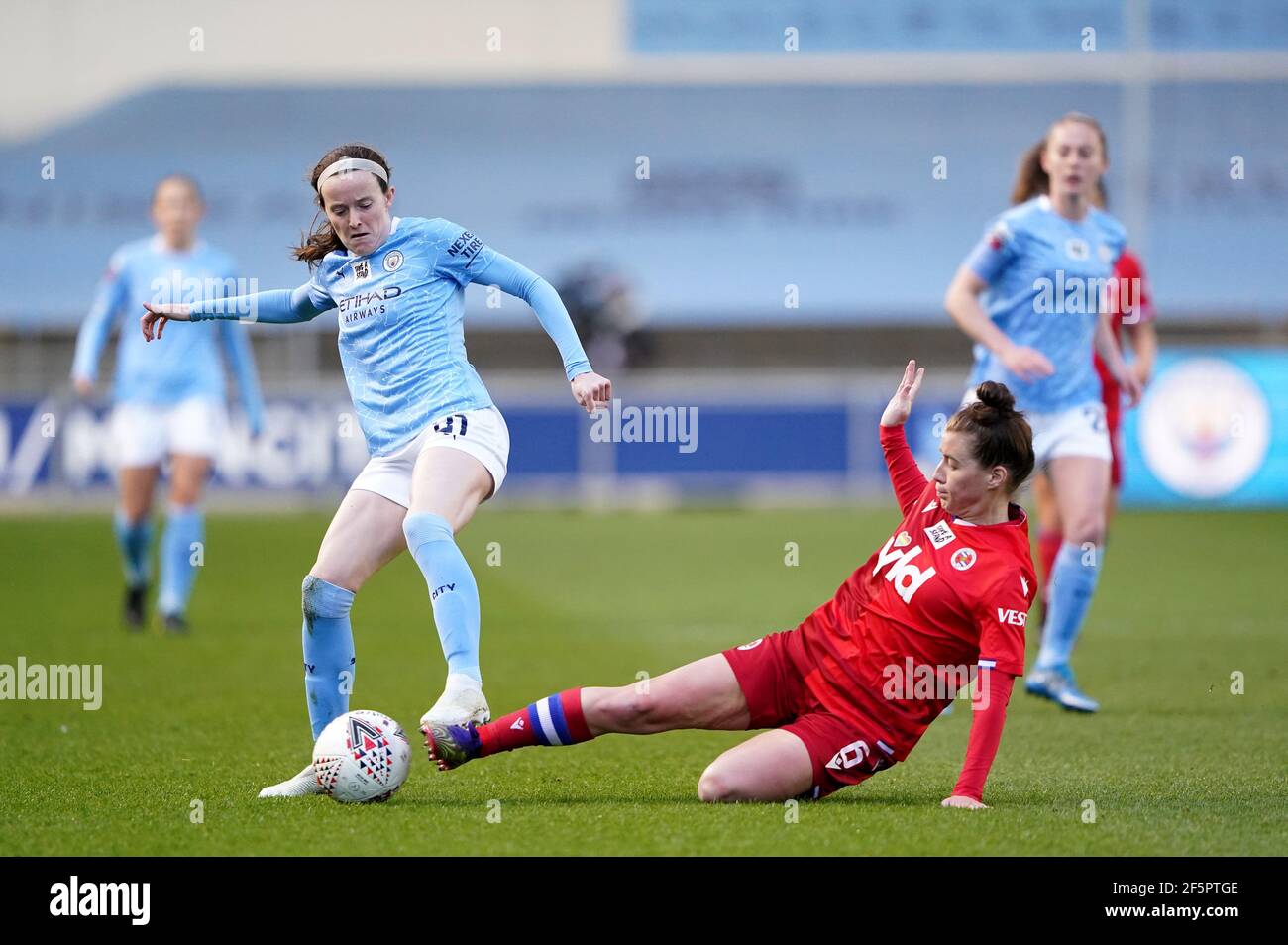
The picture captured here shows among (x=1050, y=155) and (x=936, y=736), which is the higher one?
(x=1050, y=155)

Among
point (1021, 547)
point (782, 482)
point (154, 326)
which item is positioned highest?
point (154, 326)

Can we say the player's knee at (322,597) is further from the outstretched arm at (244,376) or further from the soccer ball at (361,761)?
the outstretched arm at (244,376)

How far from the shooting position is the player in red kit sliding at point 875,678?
4953mm

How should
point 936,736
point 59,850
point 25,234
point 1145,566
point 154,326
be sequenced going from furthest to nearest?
point 25,234, point 1145,566, point 936,736, point 154,326, point 59,850

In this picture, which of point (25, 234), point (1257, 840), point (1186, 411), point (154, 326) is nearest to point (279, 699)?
point (154, 326)

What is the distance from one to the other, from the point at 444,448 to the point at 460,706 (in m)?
0.81

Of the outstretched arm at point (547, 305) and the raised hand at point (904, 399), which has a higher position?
the outstretched arm at point (547, 305)

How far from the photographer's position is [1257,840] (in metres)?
4.56

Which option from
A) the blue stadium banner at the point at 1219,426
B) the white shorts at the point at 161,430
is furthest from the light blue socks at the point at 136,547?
the blue stadium banner at the point at 1219,426

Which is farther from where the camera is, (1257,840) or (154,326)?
(154,326)

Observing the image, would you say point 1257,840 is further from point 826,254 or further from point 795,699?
point 826,254

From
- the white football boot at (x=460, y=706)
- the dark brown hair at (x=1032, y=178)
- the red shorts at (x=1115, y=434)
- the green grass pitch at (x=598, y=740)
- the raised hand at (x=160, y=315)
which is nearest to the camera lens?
the green grass pitch at (x=598, y=740)

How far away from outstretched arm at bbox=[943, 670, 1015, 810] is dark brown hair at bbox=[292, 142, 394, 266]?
2.30 m
